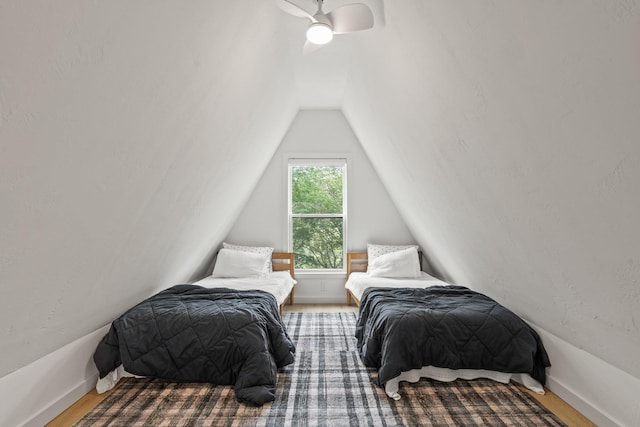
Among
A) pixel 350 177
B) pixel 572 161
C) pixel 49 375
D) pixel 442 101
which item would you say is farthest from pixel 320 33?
pixel 350 177

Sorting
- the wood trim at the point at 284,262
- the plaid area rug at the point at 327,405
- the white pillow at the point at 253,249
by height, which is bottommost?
the plaid area rug at the point at 327,405

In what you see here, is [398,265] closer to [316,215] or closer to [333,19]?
[316,215]

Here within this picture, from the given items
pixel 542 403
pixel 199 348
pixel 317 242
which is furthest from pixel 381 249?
pixel 199 348

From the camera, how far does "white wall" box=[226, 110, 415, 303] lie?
5.10 metres

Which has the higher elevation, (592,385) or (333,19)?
(333,19)

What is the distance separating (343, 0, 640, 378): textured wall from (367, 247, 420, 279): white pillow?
4.36ft

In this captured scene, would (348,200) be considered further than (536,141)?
Yes

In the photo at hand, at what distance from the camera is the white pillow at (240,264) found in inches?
174

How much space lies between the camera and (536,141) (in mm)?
1555

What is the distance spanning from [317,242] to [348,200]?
709 mm

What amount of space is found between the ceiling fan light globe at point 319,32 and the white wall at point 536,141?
38 centimetres

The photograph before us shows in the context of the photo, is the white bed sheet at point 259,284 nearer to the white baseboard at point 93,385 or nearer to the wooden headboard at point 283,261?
the wooden headboard at point 283,261

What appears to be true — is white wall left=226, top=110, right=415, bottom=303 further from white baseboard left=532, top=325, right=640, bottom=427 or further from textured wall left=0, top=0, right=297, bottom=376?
white baseboard left=532, top=325, right=640, bottom=427

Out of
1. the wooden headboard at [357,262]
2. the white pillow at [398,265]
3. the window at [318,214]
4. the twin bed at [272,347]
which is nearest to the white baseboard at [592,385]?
the twin bed at [272,347]
